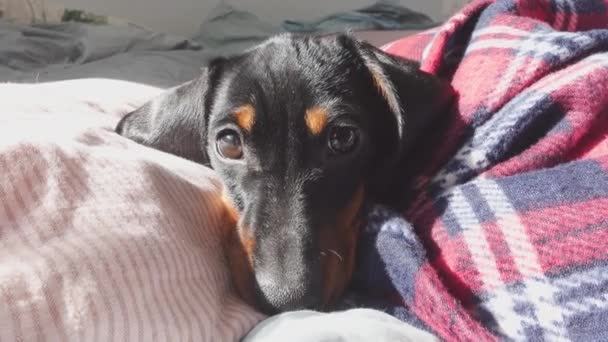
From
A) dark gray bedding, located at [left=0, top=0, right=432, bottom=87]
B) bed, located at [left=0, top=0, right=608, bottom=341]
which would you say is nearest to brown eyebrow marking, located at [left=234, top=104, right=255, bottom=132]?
bed, located at [left=0, top=0, right=608, bottom=341]

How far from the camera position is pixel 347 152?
3.47 ft

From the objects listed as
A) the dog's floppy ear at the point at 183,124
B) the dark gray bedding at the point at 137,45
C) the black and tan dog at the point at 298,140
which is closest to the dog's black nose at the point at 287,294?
the black and tan dog at the point at 298,140

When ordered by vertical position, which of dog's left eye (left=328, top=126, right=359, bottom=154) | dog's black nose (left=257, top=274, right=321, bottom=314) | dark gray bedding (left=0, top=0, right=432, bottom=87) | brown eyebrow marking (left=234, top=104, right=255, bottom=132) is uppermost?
brown eyebrow marking (left=234, top=104, right=255, bottom=132)

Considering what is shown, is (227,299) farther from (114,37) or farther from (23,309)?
(114,37)

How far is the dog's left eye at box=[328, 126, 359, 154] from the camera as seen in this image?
3.41 feet

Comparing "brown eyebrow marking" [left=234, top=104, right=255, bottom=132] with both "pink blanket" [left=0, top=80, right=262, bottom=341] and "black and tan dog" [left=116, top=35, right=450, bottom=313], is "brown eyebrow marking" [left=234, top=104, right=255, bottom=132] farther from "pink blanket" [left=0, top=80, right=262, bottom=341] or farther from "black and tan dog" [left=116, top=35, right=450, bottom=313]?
"pink blanket" [left=0, top=80, right=262, bottom=341]

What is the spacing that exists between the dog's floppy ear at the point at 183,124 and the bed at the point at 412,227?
8 centimetres

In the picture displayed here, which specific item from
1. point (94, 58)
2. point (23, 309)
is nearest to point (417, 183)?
point (23, 309)

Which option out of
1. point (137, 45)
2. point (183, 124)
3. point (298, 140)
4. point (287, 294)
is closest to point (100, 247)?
point (287, 294)

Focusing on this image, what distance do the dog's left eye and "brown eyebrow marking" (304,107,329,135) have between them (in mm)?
23

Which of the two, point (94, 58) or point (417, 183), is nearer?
point (417, 183)

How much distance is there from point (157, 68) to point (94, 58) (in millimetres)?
487

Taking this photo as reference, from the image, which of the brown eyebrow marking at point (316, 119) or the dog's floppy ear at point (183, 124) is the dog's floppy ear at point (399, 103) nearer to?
the brown eyebrow marking at point (316, 119)

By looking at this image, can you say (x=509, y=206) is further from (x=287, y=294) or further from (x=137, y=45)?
(x=137, y=45)
